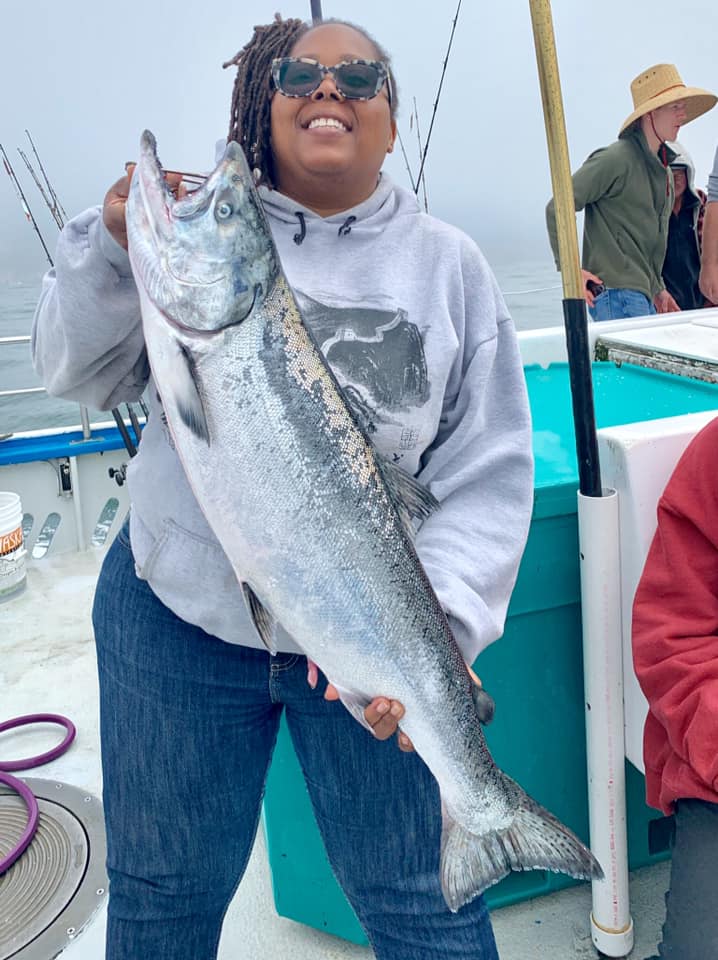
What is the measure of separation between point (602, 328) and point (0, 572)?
10.6ft

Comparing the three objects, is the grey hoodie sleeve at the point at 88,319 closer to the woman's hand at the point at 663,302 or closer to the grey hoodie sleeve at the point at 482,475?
the grey hoodie sleeve at the point at 482,475

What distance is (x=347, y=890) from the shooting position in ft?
4.92

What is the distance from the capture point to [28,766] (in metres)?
Answer: 2.94

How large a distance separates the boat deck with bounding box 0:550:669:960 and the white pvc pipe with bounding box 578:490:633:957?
15cm

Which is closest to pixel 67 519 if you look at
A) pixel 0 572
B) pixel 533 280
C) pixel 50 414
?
pixel 0 572

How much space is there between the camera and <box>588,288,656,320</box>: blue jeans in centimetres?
459

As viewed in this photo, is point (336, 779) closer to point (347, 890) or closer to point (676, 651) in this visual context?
point (347, 890)

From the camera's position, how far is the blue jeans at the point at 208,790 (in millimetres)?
1418

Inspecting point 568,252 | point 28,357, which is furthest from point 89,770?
point 28,357

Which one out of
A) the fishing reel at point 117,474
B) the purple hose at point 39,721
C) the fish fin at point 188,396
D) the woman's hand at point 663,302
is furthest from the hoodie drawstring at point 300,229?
the woman's hand at point 663,302

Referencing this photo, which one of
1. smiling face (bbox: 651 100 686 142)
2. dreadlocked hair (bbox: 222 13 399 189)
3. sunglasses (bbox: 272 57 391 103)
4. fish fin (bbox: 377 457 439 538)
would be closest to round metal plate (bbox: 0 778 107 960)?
fish fin (bbox: 377 457 439 538)

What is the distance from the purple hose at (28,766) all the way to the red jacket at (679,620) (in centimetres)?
181

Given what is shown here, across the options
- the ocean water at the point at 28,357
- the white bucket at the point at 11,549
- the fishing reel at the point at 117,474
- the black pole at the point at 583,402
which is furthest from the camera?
the ocean water at the point at 28,357

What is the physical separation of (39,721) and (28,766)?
33 centimetres
